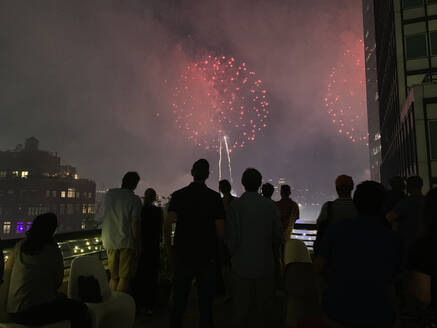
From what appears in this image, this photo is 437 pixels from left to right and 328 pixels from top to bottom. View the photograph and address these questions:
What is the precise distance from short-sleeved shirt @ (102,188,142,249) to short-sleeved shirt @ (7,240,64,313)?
58.2 inches

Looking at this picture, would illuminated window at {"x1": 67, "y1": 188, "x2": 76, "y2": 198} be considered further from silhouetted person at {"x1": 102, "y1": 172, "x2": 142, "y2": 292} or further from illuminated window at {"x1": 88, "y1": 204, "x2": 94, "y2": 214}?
silhouetted person at {"x1": 102, "y1": 172, "x2": 142, "y2": 292}

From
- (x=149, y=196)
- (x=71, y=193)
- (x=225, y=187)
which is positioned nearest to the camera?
(x=149, y=196)

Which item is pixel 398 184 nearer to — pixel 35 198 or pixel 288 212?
pixel 288 212

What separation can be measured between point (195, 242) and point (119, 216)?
1.74m

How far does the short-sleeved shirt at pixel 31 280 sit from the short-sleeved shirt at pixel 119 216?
148 centimetres

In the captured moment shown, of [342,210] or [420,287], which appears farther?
[342,210]

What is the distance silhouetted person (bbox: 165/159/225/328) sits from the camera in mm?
3178

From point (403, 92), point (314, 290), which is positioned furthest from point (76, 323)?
point (403, 92)

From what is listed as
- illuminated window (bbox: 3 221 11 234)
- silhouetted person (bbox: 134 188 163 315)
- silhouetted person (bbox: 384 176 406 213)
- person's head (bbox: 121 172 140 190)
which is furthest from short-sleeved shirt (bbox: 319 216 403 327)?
illuminated window (bbox: 3 221 11 234)

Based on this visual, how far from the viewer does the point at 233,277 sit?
2.97 metres

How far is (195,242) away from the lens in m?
3.18

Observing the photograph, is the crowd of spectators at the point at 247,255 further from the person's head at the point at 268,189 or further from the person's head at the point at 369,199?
the person's head at the point at 268,189

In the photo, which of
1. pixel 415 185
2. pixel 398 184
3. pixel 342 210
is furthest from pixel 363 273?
pixel 398 184

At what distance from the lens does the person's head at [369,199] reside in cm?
203
